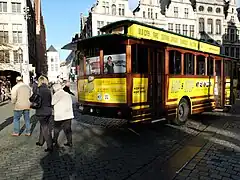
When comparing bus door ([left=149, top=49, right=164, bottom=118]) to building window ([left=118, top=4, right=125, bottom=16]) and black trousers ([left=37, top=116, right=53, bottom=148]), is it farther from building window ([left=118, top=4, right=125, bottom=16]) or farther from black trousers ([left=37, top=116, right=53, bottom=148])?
building window ([left=118, top=4, right=125, bottom=16])

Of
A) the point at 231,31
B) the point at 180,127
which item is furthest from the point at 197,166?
the point at 231,31

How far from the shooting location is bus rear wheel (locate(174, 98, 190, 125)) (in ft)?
31.9

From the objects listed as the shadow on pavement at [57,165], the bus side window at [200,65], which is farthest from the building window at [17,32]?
the shadow on pavement at [57,165]

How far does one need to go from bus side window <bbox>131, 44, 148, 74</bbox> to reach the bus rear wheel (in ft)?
8.63

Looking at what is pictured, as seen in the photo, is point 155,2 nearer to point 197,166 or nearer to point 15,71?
point 15,71

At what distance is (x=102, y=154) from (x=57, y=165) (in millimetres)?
1160

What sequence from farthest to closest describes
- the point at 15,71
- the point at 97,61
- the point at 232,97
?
the point at 15,71 < the point at 232,97 < the point at 97,61

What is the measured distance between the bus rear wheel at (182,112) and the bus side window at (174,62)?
130cm

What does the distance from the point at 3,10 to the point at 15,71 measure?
10351 millimetres

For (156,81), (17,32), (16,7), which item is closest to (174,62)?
(156,81)

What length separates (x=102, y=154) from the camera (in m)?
6.16

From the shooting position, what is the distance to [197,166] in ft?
17.2

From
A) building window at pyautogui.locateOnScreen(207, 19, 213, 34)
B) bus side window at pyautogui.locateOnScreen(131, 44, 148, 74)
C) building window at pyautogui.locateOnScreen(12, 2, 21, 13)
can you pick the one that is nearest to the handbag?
bus side window at pyautogui.locateOnScreen(131, 44, 148, 74)

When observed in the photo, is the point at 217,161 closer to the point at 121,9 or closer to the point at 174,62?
the point at 174,62
